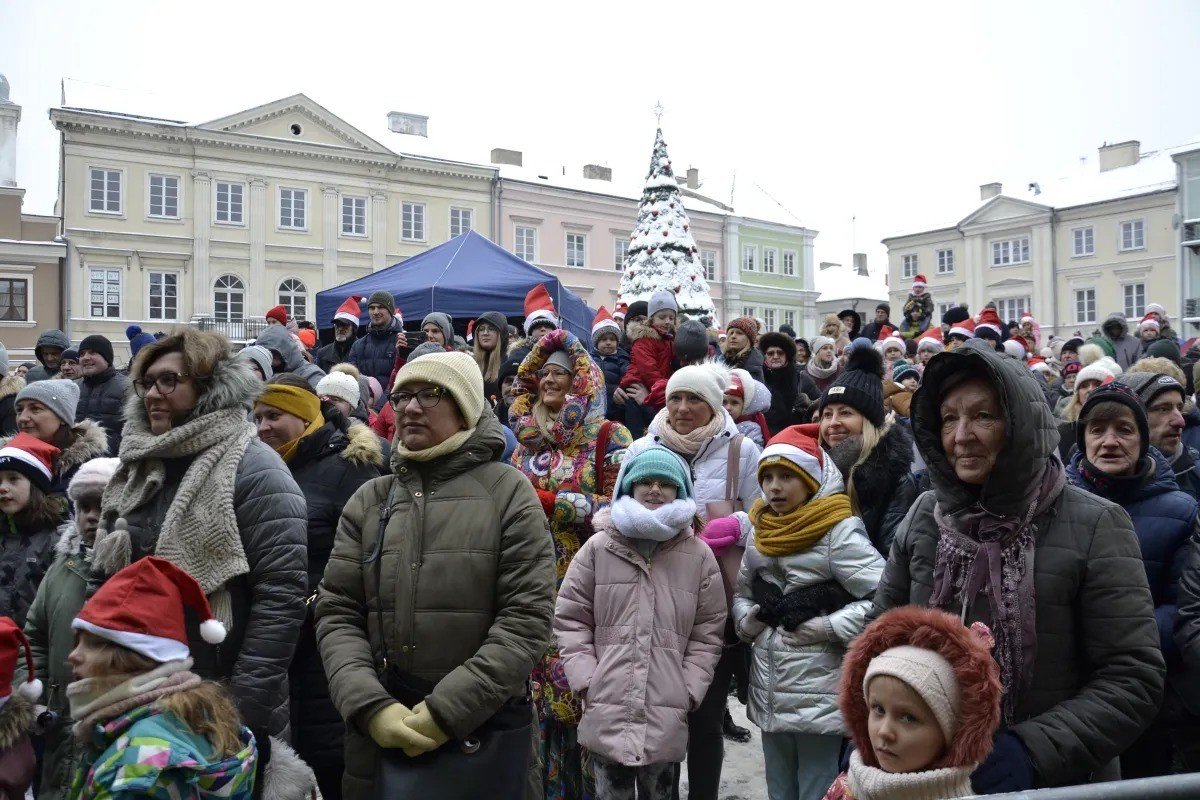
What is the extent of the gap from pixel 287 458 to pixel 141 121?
36220mm

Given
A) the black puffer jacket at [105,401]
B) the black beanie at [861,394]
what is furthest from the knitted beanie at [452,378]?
the black puffer jacket at [105,401]

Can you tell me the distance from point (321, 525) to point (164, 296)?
36297 mm

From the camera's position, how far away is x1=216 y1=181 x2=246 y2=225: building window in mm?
36875

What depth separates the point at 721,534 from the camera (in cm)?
450

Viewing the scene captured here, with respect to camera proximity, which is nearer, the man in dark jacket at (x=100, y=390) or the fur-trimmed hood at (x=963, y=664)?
the fur-trimmed hood at (x=963, y=664)

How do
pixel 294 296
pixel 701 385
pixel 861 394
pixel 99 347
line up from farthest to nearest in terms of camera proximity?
pixel 294 296, pixel 99 347, pixel 701 385, pixel 861 394

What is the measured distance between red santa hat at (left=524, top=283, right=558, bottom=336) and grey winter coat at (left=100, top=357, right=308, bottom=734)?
7.25 metres

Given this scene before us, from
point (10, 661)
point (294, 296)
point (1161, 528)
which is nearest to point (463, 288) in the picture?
point (10, 661)

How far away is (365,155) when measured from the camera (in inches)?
1549

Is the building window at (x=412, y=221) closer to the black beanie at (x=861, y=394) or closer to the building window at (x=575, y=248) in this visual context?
the building window at (x=575, y=248)

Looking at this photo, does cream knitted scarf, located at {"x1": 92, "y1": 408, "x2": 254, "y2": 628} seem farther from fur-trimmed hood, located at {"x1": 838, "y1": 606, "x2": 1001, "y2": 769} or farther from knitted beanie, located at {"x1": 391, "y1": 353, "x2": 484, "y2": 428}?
fur-trimmed hood, located at {"x1": 838, "y1": 606, "x2": 1001, "y2": 769}

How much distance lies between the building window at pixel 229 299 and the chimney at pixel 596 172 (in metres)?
18.9

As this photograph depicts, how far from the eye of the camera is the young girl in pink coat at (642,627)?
3.84m

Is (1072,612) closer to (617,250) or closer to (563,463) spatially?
(563,463)
